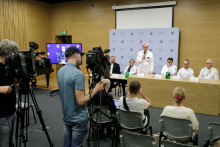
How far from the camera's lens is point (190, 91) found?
4.46m

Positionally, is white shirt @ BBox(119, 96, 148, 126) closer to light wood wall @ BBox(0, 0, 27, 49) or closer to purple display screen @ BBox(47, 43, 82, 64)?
purple display screen @ BBox(47, 43, 82, 64)

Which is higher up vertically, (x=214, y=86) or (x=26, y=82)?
(x=26, y=82)

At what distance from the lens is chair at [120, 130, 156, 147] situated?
183 cm

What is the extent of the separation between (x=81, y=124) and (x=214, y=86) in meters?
3.42

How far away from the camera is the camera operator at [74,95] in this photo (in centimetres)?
180

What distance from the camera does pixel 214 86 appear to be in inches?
166

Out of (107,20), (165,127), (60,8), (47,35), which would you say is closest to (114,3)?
(107,20)

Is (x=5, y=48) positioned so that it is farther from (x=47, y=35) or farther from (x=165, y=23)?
(x=47, y=35)

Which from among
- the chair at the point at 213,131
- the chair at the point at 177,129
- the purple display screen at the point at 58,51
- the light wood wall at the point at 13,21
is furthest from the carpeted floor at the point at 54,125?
the light wood wall at the point at 13,21

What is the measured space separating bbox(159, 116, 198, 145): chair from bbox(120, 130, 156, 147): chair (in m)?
0.67

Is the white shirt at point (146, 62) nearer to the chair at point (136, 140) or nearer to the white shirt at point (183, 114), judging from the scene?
the white shirt at point (183, 114)

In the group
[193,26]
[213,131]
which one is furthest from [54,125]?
[193,26]

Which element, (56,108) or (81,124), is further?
(56,108)

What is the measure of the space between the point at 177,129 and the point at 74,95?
53.3 inches
